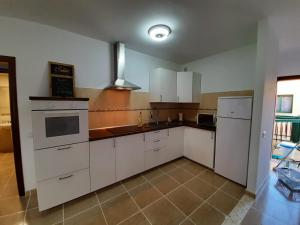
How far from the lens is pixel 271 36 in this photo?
191cm

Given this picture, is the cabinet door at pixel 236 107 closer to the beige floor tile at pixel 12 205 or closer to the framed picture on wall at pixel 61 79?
the framed picture on wall at pixel 61 79

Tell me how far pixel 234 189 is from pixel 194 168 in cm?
75

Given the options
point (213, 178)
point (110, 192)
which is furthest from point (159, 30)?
point (213, 178)

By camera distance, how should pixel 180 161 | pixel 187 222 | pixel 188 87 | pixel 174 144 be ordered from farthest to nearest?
1. pixel 188 87
2. pixel 180 161
3. pixel 174 144
4. pixel 187 222

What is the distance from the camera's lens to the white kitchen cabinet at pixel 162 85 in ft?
9.72

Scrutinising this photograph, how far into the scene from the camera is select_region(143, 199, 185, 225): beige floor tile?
1494mm

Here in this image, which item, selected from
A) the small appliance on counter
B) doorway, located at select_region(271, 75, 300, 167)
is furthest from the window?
the small appliance on counter

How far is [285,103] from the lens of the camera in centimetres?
588

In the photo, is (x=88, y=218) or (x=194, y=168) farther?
(x=194, y=168)

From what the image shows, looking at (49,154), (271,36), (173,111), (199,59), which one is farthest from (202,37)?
(49,154)

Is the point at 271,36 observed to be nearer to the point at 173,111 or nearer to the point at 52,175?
the point at 173,111

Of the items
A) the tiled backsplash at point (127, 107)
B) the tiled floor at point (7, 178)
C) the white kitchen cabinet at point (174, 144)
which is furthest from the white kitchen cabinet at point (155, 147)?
the tiled floor at point (7, 178)

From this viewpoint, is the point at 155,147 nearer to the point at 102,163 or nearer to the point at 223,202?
the point at 102,163

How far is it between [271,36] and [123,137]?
107 inches
